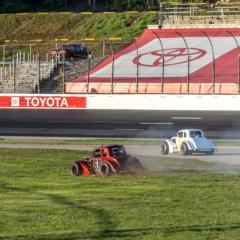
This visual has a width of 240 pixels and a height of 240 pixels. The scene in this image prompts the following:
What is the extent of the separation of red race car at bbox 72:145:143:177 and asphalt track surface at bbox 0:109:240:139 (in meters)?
11.6

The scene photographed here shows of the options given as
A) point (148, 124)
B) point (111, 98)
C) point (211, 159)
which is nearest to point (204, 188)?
point (211, 159)

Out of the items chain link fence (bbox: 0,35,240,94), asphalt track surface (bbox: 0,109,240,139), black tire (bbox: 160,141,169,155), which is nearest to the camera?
black tire (bbox: 160,141,169,155)

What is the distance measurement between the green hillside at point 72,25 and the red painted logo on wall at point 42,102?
21.9 m

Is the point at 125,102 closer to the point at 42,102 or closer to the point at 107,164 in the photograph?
the point at 42,102

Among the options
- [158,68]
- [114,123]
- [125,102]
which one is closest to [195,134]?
[114,123]

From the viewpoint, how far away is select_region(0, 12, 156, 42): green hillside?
72.2 m

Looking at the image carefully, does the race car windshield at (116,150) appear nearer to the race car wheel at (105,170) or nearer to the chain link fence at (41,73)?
the race car wheel at (105,170)

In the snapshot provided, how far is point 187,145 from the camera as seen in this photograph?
2702 centimetres

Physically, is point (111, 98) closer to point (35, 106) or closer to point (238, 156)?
point (35, 106)

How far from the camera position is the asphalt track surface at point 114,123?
1385 inches

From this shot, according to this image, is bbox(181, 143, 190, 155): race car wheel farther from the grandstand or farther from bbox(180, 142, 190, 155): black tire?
the grandstand

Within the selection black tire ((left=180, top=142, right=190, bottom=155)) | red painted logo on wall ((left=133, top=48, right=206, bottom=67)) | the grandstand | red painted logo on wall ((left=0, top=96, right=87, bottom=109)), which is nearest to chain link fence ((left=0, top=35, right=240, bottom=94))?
the grandstand

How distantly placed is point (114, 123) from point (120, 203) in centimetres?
2364

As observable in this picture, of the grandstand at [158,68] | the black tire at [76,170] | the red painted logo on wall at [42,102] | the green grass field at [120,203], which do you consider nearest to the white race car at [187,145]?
the green grass field at [120,203]
